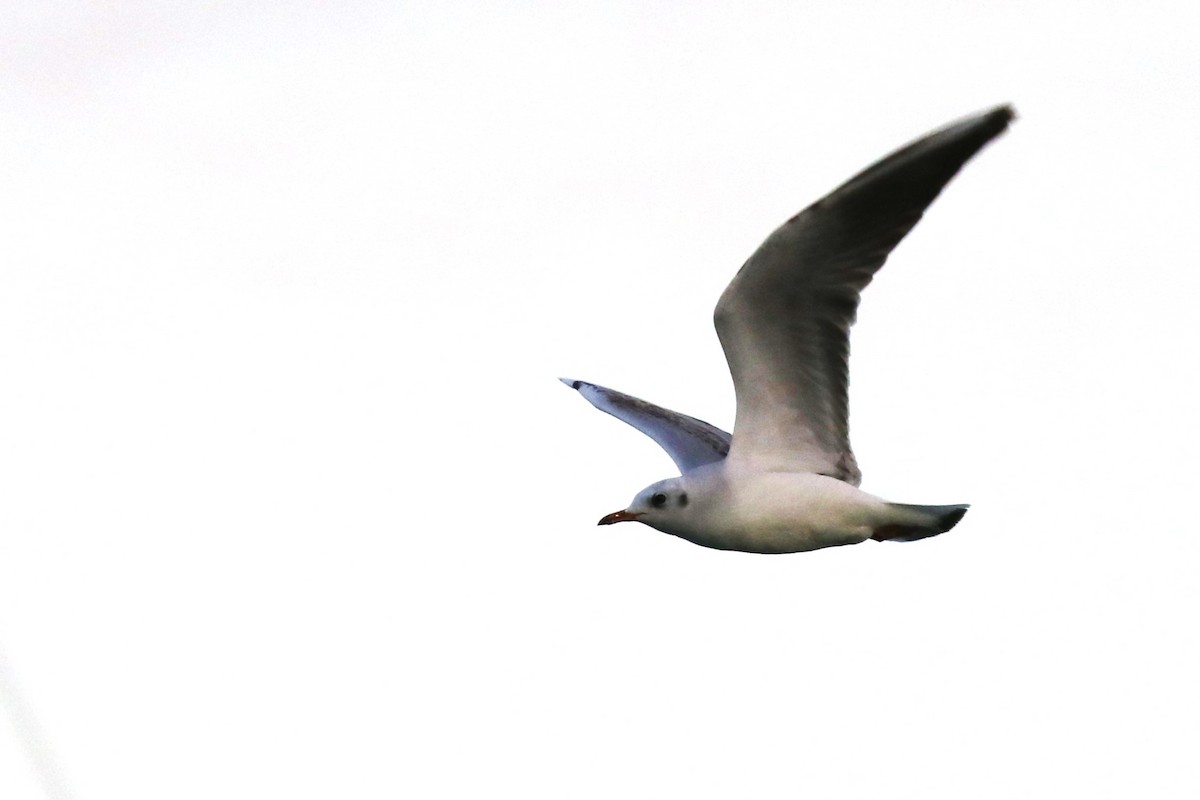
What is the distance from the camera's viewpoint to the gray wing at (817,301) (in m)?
10.3

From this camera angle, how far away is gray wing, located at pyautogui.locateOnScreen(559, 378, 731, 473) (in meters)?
12.6

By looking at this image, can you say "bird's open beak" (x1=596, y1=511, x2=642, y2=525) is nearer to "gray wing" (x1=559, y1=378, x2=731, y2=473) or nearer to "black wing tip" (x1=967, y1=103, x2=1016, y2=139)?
"gray wing" (x1=559, y1=378, x2=731, y2=473)

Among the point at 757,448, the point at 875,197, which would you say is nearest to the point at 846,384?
the point at 757,448

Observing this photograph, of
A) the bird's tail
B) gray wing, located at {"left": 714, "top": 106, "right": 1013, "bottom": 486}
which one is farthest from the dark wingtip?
gray wing, located at {"left": 714, "top": 106, "right": 1013, "bottom": 486}

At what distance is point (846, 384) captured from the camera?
11.7m

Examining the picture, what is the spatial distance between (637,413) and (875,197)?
3.81m

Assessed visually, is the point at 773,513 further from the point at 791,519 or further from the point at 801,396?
the point at 801,396

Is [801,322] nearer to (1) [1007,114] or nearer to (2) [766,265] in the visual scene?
(2) [766,265]

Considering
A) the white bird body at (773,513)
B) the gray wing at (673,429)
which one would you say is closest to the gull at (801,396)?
the white bird body at (773,513)

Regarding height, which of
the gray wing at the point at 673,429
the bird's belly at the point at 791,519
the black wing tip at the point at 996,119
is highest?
the black wing tip at the point at 996,119

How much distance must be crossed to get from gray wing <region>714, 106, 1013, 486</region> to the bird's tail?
0.46 meters

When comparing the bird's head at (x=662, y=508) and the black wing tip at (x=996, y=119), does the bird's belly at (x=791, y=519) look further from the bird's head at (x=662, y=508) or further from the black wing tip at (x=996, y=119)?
the black wing tip at (x=996, y=119)

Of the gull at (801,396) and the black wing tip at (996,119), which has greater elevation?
the black wing tip at (996,119)

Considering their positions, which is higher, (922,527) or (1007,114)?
(1007,114)
